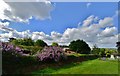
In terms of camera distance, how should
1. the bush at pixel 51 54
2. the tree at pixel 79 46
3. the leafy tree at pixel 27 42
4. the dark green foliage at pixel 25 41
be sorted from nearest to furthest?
the bush at pixel 51 54
the dark green foliage at pixel 25 41
the leafy tree at pixel 27 42
the tree at pixel 79 46

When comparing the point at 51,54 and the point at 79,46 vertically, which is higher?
the point at 79,46

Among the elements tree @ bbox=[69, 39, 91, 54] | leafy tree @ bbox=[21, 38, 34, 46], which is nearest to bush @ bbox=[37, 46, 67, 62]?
leafy tree @ bbox=[21, 38, 34, 46]

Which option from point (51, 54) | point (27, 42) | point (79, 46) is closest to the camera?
point (51, 54)

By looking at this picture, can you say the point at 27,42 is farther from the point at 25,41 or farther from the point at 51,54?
the point at 51,54

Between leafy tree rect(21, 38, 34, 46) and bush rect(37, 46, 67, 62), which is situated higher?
leafy tree rect(21, 38, 34, 46)

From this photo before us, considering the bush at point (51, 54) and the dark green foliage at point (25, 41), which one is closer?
the bush at point (51, 54)

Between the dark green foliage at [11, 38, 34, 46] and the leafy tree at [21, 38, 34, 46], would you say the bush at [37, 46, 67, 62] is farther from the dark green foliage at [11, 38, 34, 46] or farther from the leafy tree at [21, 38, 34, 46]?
the leafy tree at [21, 38, 34, 46]

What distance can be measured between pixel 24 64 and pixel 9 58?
227 centimetres

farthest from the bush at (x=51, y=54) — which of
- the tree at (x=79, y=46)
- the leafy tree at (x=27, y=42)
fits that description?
the tree at (x=79, y=46)

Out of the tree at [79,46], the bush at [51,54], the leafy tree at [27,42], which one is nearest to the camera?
the bush at [51,54]

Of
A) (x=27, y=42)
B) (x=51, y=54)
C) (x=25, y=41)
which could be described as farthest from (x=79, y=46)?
(x=51, y=54)

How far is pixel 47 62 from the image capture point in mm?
25062

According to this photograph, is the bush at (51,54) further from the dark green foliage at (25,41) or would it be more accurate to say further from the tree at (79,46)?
the tree at (79,46)

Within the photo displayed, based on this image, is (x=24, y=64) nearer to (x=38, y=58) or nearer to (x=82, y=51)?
(x=38, y=58)
